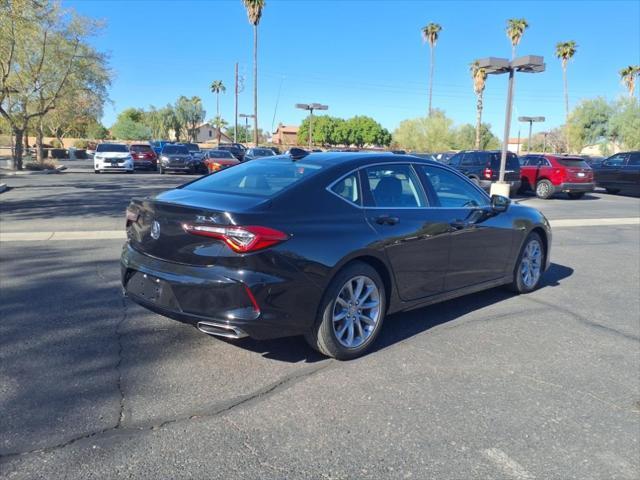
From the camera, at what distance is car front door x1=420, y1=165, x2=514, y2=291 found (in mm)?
5215

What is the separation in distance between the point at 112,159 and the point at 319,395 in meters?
26.9

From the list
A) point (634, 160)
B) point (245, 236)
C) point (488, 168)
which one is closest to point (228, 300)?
point (245, 236)

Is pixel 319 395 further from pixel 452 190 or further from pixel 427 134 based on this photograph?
pixel 427 134

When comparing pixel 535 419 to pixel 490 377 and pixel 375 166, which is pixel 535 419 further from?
pixel 375 166

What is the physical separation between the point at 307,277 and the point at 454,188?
7.61 ft

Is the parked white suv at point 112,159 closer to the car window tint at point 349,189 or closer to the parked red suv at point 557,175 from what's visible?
the parked red suv at point 557,175

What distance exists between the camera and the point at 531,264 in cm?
658

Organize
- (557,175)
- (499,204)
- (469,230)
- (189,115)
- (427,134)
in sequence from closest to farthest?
(469,230) → (499,204) → (557,175) → (427,134) → (189,115)

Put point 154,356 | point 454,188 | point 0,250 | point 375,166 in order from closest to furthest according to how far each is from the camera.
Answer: point 154,356 < point 375,166 < point 454,188 < point 0,250

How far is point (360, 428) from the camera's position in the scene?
3.30 m

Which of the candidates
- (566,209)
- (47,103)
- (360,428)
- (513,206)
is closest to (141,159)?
(47,103)

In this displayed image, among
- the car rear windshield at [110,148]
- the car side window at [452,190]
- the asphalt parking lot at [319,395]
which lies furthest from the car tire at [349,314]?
the car rear windshield at [110,148]

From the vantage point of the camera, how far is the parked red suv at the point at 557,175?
20.1m

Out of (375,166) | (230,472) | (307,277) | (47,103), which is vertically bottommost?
(230,472)
